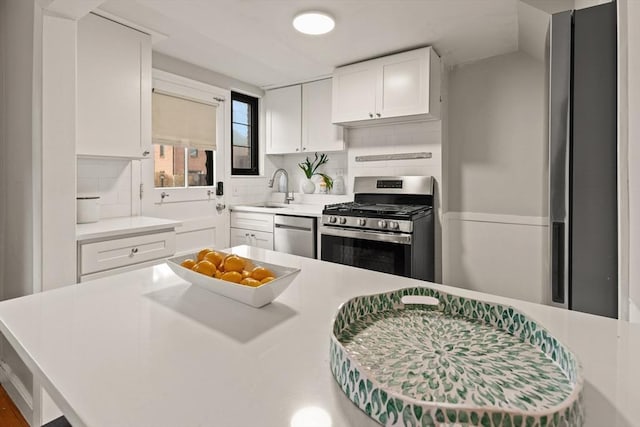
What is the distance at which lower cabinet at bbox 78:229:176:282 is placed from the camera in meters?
2.06

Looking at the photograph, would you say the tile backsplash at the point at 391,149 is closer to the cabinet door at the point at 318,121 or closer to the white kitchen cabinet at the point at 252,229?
the cabinet door at the point at 318,121

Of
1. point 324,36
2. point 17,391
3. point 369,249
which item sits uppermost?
point 324,36

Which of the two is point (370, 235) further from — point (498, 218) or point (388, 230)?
point (498, 218)

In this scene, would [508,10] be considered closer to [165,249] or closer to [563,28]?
[563,28]

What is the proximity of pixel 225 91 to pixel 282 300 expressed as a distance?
11.0 feet

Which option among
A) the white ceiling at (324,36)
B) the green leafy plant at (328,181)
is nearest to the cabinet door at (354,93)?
the white ceiling at (324,36)

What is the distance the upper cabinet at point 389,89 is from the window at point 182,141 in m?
1.34

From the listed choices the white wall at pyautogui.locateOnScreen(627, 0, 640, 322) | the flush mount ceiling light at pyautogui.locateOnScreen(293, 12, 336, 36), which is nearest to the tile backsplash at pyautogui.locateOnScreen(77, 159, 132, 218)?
the flush mount ceiling light at pyautogui.locateOnScreen(293, 12, 336, 36)

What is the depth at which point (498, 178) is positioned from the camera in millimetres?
3137

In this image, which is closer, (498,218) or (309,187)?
(498,218)

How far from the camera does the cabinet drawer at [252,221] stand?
3.64 metres

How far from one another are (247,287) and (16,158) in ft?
6.10

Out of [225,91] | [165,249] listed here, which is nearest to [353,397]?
[165,249]

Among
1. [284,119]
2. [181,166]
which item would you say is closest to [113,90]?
[181,166]
